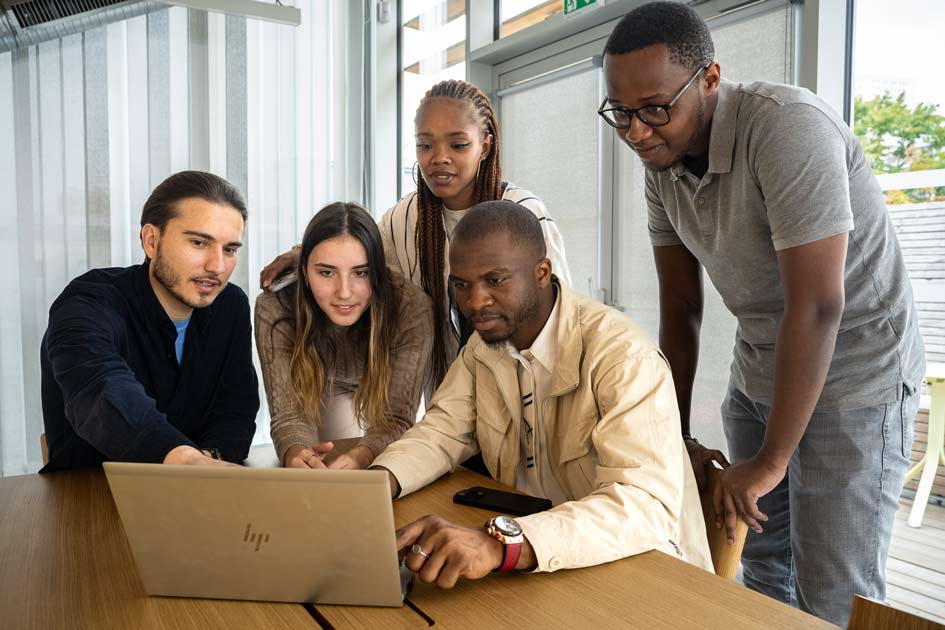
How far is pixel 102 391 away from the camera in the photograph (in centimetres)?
145

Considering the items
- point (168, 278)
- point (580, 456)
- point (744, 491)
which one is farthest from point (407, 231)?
point (744, 491)

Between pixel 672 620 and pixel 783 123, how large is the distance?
3.05 ft

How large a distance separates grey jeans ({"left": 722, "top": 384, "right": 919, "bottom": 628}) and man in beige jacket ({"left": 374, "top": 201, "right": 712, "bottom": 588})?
31cm

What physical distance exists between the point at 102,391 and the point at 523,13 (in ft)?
9.79

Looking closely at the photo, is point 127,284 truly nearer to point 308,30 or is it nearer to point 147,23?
point 147,23

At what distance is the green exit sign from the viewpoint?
3053 millimetres

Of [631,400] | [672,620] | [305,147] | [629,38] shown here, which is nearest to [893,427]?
[631,400]

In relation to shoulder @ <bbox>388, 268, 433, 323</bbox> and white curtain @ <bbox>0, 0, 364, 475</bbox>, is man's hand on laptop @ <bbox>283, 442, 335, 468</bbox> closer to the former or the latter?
shoulder @ <bbox>388, 268, 433, 323</bbox>

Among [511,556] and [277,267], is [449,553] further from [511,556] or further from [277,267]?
[277,267]

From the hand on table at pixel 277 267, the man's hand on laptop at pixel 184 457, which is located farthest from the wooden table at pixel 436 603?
the hand on table at pixel 277 267

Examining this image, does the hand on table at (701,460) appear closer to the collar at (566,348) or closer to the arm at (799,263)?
the arm at (799,263)

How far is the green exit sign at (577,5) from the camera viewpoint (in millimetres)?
3053

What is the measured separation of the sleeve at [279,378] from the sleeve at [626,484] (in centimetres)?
81

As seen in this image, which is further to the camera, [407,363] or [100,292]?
[407,363]
